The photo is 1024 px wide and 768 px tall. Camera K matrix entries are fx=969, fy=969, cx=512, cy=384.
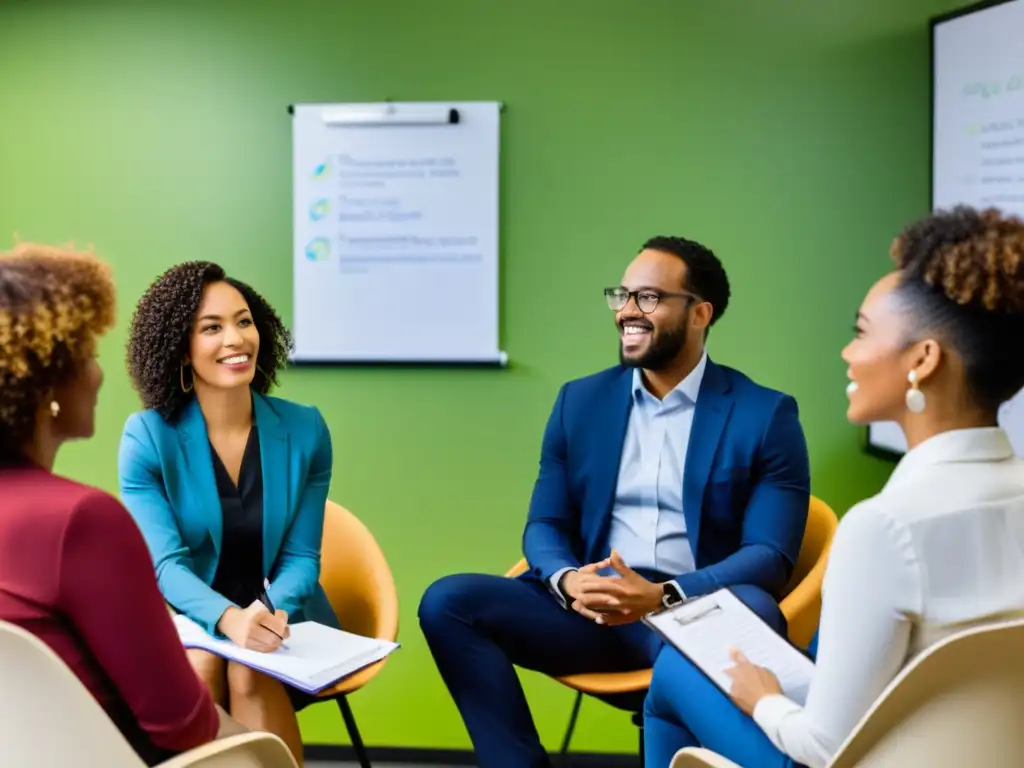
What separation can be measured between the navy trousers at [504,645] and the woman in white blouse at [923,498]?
2.50 ft

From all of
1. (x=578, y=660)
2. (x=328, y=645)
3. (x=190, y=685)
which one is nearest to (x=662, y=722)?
(x=578, y=660)

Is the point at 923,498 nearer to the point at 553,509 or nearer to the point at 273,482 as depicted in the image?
the point at 553,509

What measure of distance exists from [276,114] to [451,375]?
106cm

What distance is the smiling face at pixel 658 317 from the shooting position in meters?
2.53

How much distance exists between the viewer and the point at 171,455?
2312mm

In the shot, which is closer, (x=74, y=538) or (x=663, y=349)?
(x=74, y=538)

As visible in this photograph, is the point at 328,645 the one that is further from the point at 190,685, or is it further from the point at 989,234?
the point at 989,234

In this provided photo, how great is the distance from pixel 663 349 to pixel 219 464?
115cm

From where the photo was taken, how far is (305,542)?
2.39m

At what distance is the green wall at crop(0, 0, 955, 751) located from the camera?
315 centimetres

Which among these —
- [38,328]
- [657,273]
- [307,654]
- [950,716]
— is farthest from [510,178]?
[950,716]

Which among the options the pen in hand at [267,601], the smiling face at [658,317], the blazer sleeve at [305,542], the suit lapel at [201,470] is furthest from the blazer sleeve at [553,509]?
the suit lapel at [201,470]

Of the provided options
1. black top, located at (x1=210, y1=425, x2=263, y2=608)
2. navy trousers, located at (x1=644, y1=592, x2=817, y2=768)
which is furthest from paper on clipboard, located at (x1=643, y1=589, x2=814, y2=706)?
black top, located at (x1=210, y1=425, x2=263, y2=608)

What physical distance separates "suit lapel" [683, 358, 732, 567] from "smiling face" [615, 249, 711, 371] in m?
0.14
